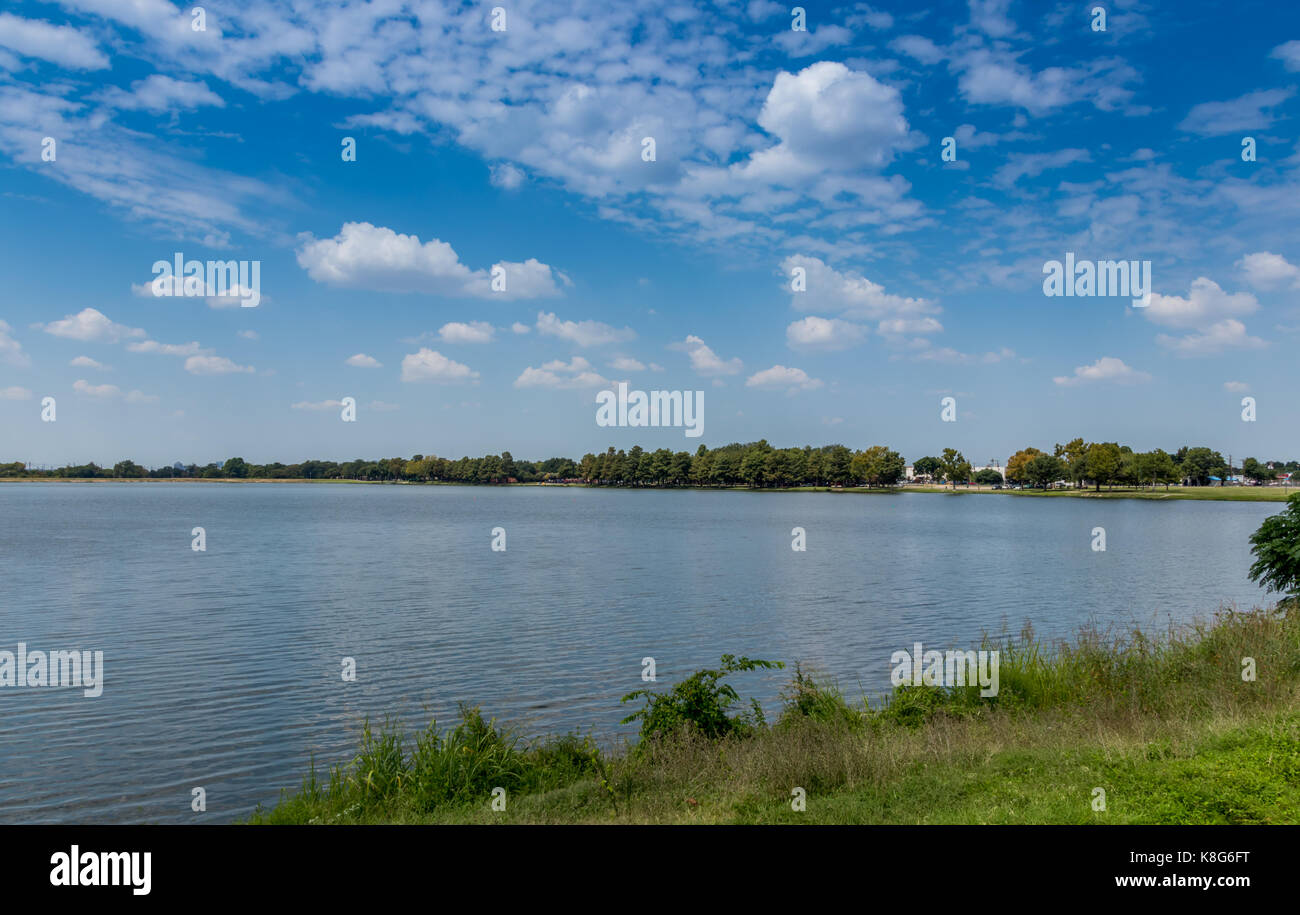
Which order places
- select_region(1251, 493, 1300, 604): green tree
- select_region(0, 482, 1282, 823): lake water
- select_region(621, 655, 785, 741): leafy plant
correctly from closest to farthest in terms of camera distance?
select_region(621, 655, 785, 741): leafy plant, select_region(0, 482, 1282, 823): lake water, select_region(1251, 493, 1300, 604): green tree

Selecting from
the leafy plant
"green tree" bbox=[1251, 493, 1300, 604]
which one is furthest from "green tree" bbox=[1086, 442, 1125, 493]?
the leafy plant

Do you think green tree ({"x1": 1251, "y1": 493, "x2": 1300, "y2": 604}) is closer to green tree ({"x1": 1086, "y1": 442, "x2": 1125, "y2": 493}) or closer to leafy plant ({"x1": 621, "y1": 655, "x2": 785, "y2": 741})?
leafy plant ({"x1": 621, "y1": 655, "x2": 785, "y2": 741})

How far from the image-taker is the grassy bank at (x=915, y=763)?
9188 mm

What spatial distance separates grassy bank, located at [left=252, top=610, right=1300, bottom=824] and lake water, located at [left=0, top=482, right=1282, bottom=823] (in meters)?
3.36

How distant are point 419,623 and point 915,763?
21.6 m

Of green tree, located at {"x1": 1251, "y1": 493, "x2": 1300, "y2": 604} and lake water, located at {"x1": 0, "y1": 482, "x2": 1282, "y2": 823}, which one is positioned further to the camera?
green tree, located at {"x1": 1251, "y1": 493, "x2": 1300, "y2": 604}

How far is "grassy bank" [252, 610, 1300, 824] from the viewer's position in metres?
9.19

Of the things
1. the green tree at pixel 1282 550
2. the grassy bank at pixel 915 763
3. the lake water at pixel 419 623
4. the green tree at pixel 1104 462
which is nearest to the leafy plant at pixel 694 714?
the grassy bank at pixel 915 763

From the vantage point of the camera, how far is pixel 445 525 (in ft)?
276

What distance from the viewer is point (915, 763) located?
11.1 meters

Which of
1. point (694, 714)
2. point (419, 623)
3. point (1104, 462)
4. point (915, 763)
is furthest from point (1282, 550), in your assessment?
point (1104, 462)
